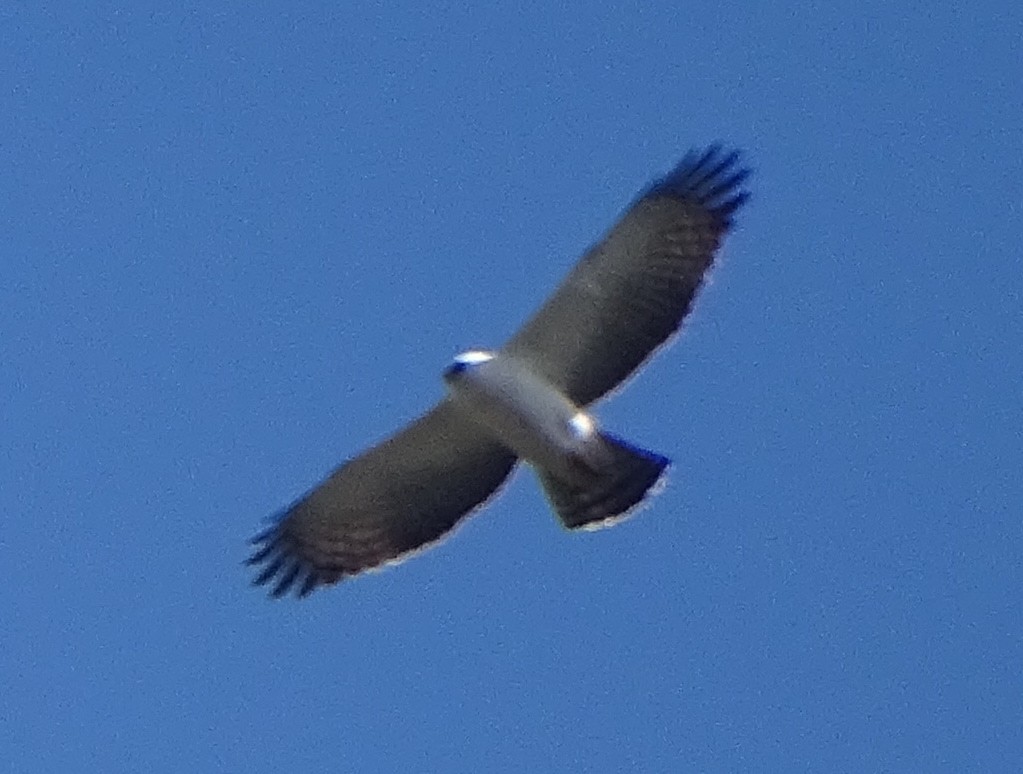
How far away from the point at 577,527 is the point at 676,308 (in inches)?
52.7

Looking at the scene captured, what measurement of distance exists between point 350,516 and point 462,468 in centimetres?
75

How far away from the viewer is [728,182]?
51.9ft

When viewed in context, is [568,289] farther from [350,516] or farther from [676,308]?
[350,516]

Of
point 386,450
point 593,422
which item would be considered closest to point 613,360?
point 593,422

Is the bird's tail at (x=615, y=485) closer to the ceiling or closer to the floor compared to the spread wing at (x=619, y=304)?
closer to the floor

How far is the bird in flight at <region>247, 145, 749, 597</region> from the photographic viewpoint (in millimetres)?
15211

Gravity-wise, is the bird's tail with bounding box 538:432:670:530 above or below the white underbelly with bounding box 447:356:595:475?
below

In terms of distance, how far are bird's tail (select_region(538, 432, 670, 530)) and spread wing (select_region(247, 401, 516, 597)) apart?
774 mm

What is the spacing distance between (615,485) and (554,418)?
1.64 ft

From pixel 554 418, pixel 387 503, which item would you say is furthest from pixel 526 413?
pixel 387 503

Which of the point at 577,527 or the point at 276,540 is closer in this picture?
the point at 577,527

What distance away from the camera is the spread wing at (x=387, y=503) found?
15.8 m

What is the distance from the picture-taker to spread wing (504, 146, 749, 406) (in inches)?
607

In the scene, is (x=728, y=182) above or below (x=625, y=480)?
above
